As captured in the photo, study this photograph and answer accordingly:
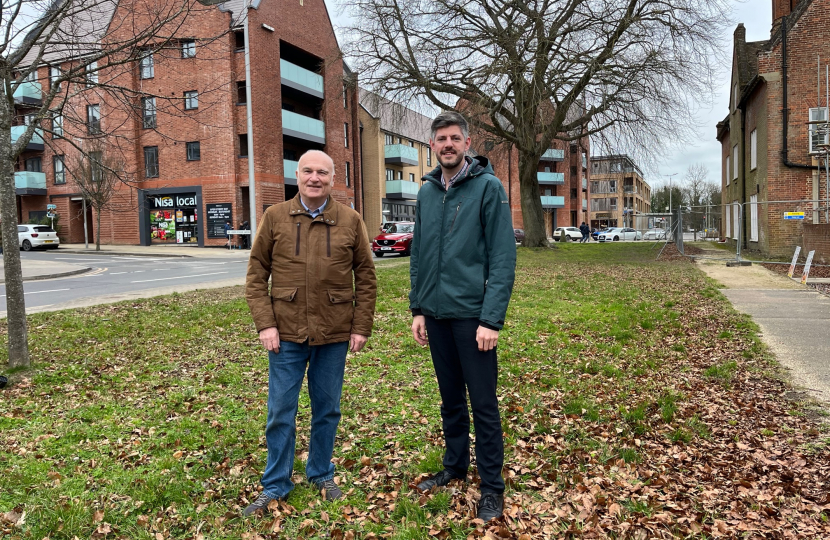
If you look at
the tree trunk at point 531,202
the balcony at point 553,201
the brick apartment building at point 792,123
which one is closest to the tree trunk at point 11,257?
the brick apartment building at point 792,123

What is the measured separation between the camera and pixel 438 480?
3.61 m

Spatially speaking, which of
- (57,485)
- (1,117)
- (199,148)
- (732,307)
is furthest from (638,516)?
(199,148)

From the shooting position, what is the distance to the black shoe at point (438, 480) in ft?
11.7

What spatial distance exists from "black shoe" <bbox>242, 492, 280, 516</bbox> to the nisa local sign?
34.1 m

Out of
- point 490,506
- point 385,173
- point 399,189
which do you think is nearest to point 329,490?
point 490,506

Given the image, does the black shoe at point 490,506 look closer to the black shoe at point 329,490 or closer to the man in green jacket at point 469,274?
the man in green jacket at point 469,274

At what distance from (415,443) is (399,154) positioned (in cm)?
4719

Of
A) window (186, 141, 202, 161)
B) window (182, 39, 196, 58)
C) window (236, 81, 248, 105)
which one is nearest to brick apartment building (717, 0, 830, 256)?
window (182, 39, 196, 58)

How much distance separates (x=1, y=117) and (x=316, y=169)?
4.86m

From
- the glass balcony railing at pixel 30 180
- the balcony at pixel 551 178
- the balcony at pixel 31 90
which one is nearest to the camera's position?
the balcony at pixel 31 90

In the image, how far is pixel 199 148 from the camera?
34219mm

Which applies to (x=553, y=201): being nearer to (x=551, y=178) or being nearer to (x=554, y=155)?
(x=551, y=178)

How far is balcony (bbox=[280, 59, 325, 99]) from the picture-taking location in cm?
3525

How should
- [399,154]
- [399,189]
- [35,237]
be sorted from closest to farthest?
[35,237] < [399,189] < [399,154]
